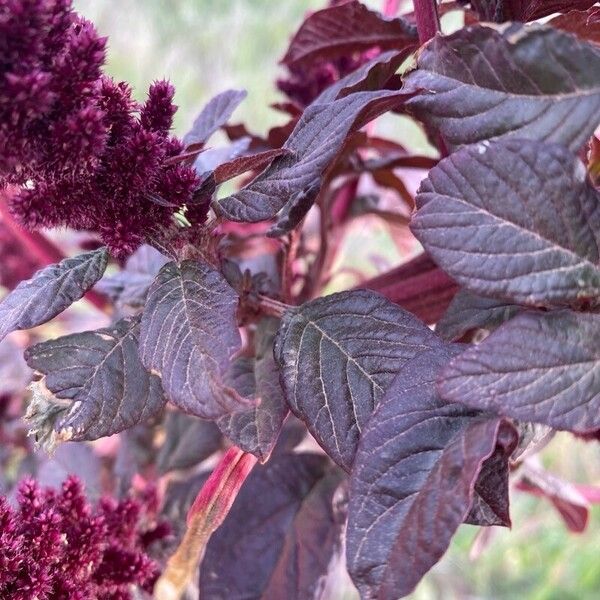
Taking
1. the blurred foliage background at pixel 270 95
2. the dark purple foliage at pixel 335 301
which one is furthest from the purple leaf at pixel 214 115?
the blurred foliage background at pixel 270 95

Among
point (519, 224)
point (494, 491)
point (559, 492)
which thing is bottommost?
point (559, 492)

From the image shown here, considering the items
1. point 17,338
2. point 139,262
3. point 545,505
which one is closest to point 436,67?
point 139,262

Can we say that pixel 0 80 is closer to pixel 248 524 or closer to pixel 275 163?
pixel 275 163

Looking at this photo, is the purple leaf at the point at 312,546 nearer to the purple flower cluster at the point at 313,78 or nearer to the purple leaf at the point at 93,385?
the purple leaf at the point at 93,385

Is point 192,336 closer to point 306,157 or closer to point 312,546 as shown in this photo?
point 306,157

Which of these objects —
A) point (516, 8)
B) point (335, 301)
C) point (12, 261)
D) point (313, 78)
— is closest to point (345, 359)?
point (335, 301)
